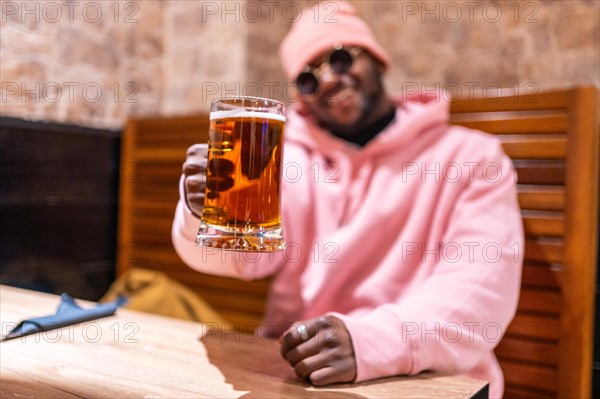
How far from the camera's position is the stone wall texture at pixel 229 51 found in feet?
7.30

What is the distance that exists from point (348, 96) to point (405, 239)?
1.54ft

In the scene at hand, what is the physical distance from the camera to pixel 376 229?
1.51 metres

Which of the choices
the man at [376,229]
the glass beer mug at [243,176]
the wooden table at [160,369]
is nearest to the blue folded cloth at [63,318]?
the wooden table at [160,369]

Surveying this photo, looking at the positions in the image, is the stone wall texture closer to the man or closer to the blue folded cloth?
the man

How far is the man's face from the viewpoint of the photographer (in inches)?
65.2

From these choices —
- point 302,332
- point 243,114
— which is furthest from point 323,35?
point 302,332

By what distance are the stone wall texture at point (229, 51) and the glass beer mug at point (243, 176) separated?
1.00m

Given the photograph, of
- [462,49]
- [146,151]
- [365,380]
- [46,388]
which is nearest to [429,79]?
[462,49]

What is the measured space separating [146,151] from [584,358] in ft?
6.82

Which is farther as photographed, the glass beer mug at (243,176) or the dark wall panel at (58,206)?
the dark wall panel at (58,206)

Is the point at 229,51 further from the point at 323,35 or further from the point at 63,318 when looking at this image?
the point at 63,318

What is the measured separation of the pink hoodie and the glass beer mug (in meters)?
0.24

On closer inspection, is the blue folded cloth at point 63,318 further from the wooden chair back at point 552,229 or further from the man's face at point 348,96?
the wooden chair back at point 552,229

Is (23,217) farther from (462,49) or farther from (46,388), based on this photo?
(462,49)
